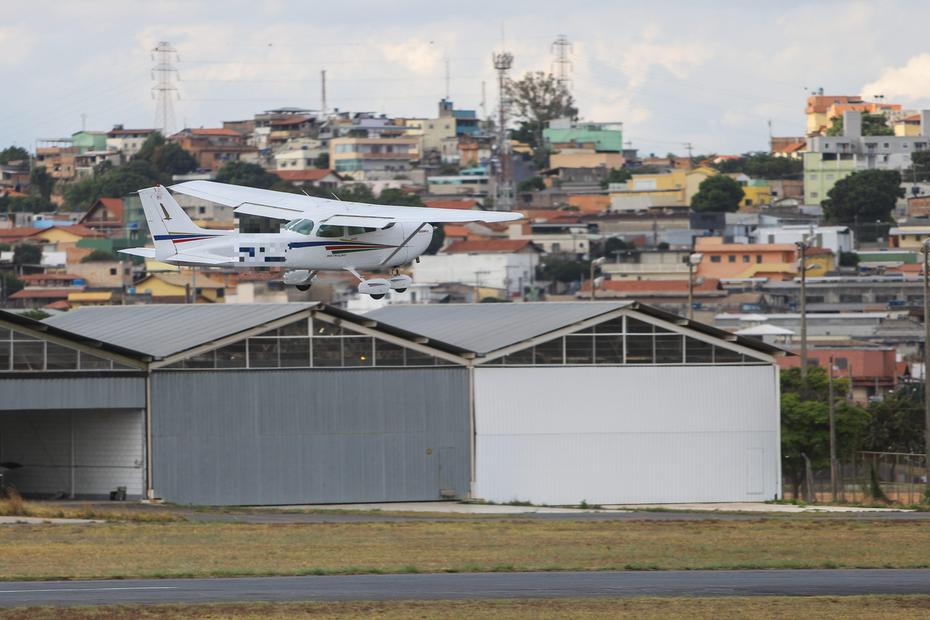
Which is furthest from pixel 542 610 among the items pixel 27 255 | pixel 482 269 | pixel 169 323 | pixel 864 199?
pixel 864 199

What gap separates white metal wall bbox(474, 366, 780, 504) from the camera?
51.4 meters

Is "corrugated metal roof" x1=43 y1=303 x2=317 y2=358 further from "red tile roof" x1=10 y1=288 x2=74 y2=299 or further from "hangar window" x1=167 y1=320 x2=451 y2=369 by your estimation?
"red tile roof" x1=10 y1=288 x2=74 y2=299

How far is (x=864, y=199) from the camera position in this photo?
192 metres

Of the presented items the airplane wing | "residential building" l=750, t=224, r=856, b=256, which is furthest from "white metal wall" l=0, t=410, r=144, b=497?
"residential building" l=750, t=224, r=856, b=256

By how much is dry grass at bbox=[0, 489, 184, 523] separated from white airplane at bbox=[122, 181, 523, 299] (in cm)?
605

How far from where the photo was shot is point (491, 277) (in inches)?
6516

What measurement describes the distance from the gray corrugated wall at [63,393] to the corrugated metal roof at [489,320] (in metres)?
9.15

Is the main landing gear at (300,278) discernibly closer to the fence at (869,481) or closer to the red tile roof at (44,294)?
the fence at (869,481)

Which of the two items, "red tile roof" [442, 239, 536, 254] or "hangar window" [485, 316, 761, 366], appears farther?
"red tile roof" [442, 239, 536, 254]

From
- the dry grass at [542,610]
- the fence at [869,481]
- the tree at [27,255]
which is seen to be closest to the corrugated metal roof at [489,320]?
the fence at [869,481]

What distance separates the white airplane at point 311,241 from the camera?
39.7 meters

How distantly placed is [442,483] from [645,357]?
6.95 m

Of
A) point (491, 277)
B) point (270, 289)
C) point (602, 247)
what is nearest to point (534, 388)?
point (270, 289)

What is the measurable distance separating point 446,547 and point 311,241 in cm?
817
